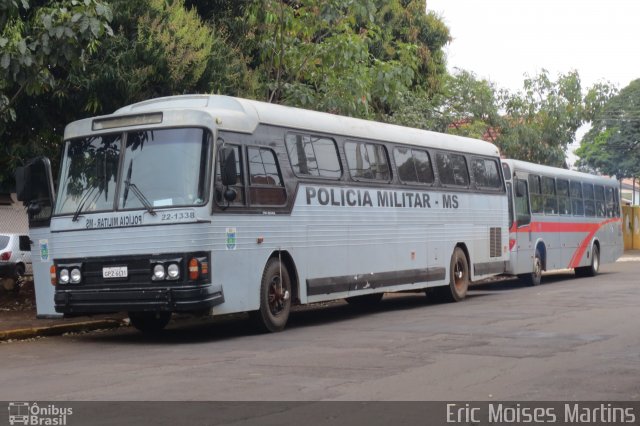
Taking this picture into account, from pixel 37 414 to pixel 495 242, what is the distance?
51.0 feet

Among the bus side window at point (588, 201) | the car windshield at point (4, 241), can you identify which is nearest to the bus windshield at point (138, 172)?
the car windshield at point (4, 241)

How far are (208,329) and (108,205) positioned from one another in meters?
3.01

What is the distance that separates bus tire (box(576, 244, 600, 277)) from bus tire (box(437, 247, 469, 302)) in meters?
11.7

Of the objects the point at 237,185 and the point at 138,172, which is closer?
the point at 138,172

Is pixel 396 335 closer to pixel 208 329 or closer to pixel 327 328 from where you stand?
pixel 327 328

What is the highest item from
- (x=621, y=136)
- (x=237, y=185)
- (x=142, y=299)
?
(x=621, y=136)

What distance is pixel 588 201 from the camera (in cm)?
3162

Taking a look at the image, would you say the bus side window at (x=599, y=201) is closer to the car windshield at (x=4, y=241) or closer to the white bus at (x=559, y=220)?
the white bus at (x=559, y=220)

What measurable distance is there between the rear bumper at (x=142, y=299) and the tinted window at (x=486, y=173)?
383 inches

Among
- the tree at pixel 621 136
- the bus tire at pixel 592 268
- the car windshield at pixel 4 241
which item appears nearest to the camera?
the bus tire at pixel 592 268

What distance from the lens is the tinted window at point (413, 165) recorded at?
18.6 metres

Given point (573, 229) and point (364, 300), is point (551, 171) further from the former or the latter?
point (364, 300)

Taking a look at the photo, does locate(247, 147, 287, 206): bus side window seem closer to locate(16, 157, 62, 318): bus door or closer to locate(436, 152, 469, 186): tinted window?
locate(16, 157, 62, 318): bus door

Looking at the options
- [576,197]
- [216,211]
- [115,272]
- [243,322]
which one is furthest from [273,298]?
[576,197]
